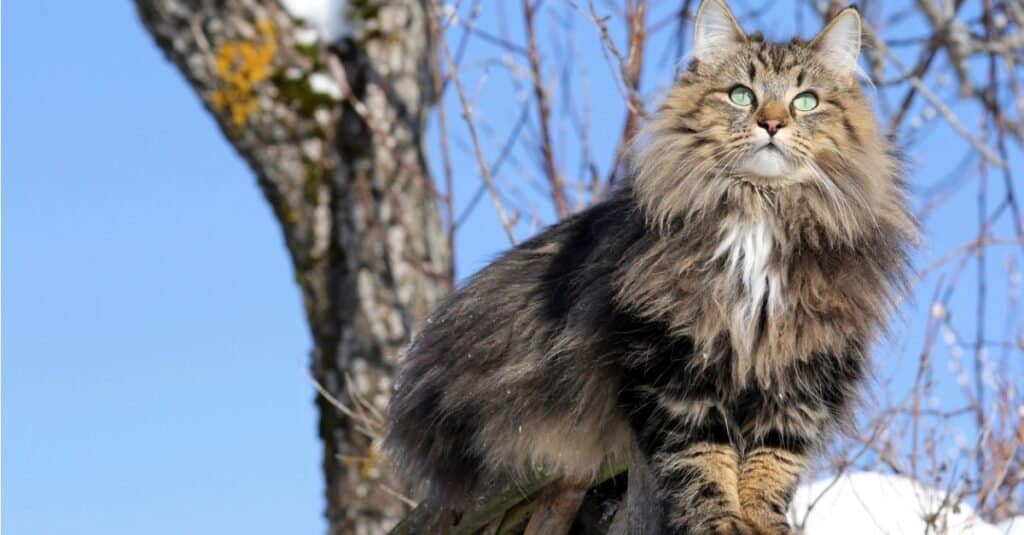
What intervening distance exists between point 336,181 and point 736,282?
319 centimetres

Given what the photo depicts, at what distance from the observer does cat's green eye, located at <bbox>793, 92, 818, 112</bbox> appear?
9.70ft

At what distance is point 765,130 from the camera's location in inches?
112

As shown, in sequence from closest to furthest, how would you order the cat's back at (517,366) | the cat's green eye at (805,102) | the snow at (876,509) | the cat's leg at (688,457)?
the cat's leg at (688,457) → the cat's green eye at (805,102) → the cat's back at (517,366) → the snow at (876,509)

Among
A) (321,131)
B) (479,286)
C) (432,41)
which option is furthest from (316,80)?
(479,286)

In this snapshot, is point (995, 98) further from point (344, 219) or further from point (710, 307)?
point (710, 307)

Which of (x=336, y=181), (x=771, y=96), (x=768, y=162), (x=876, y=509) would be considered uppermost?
(x=771, y=96)

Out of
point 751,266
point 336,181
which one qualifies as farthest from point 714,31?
point 336,181

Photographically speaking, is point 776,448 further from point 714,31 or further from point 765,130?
point 714,31

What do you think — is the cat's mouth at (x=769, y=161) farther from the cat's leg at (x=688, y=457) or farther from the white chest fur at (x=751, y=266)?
the cat's leg at (x=688, y=457)

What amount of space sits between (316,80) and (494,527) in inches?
104

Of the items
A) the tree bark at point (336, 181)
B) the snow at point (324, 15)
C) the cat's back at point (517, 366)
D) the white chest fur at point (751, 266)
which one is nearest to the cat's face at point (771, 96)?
the white chest fur at point (751, 266)

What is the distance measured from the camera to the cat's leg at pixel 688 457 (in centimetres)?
280

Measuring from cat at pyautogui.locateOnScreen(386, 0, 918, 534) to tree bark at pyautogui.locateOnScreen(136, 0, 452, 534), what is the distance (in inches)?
101

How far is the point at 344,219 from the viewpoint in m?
5.77
